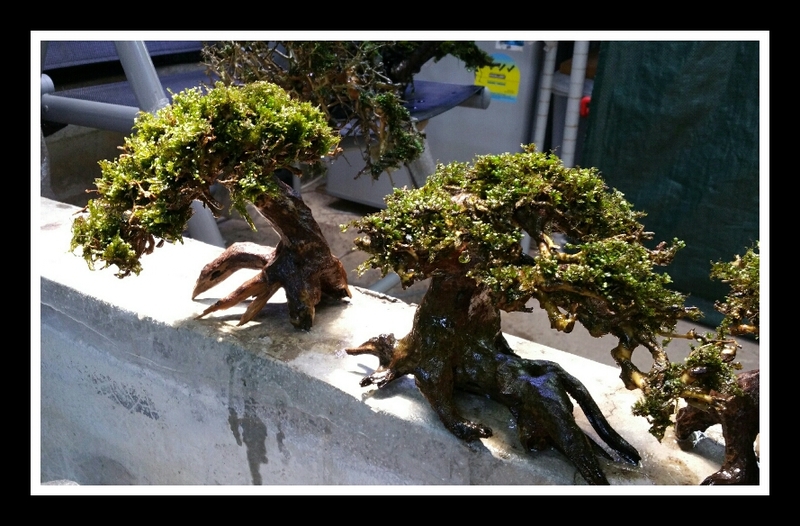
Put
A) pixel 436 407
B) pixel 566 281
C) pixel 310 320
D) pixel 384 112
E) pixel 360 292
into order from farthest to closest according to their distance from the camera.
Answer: pixel 384 112 < pixel 360 292 < pixel 310 320 < pixel 436 407 < pixel 566 281

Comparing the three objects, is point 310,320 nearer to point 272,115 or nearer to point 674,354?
point 272,115

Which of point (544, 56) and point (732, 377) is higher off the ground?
point (544, 56)

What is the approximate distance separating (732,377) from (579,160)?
337 centimetres

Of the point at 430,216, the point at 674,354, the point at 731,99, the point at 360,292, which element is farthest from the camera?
the point at 674,354

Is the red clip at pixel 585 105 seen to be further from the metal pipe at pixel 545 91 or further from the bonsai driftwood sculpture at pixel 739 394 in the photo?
the bonsai driftwood sculpture at pixel 739 394

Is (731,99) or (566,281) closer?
(566,281)

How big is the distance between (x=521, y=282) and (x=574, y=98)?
299cm

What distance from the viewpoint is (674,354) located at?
436 centimetres

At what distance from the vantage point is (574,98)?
438 centimetres

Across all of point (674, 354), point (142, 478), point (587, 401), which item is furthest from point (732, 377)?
point (674, 354)

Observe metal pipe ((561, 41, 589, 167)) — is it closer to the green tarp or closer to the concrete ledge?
the green tarp

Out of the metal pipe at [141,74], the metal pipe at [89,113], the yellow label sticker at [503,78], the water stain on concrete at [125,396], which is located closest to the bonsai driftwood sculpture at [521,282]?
the water stain on concrete at [125,396]

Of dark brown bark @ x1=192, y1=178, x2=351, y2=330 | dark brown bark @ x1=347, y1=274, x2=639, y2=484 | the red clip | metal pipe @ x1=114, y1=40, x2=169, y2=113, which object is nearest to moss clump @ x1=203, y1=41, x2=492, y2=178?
metal pipe @ x1=114, y1=40, x2=169, y2=113

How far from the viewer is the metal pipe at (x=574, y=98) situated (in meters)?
4.26
